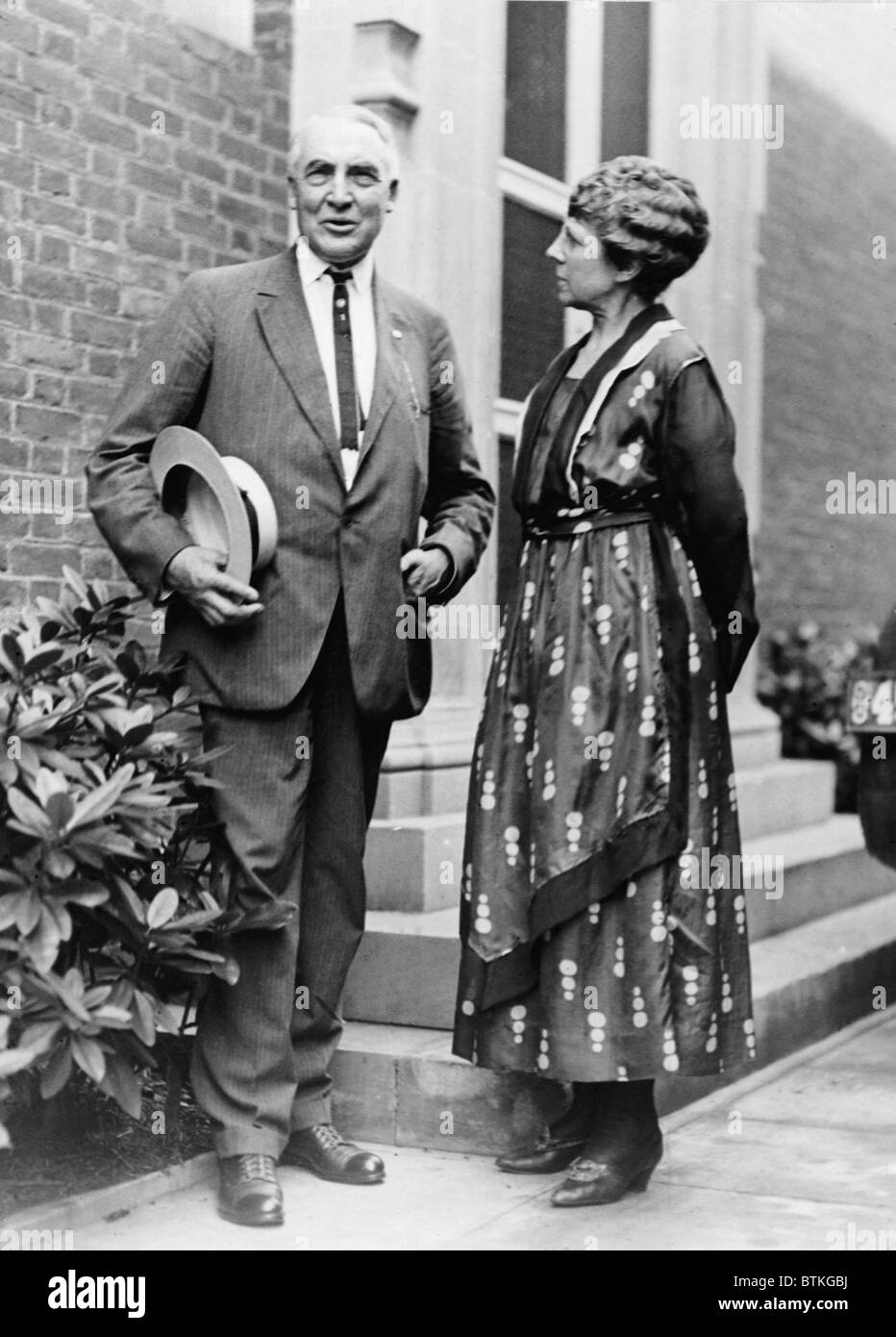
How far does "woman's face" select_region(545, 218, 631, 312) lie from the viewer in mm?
3775

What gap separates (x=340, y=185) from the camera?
3.65 m

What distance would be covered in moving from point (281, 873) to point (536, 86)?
125 inches

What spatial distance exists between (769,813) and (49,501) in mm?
2848

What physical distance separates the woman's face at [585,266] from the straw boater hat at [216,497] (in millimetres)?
798

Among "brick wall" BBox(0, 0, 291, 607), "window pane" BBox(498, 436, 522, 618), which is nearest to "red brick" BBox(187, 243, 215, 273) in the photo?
"brick wall" BBox(0, 0, 291, 607)

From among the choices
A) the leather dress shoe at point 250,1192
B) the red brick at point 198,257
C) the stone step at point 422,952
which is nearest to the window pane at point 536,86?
the red brick at point 198,257

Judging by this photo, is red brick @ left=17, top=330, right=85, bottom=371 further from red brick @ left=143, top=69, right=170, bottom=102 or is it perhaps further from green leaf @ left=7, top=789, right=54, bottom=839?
green leaf @ left=7, top=789, right=54, bottom=839

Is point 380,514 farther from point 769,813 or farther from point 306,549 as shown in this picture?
point 769,813

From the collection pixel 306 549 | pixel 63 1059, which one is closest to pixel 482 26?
pixel 306 549

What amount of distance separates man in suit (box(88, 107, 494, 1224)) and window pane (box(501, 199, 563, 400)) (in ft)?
6.16

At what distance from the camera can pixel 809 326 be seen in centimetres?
1115

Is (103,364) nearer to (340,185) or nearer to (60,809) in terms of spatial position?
(340,185)

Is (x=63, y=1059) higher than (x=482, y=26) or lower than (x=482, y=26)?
lower

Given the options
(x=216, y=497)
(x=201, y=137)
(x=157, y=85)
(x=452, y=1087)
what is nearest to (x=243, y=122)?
(x=201, y=137)
